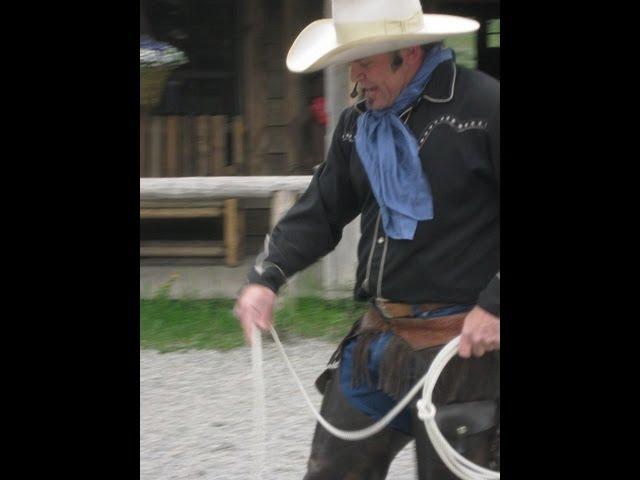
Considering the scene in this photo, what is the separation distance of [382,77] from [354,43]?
12 centimetres

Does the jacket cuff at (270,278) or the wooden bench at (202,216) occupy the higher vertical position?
the jacket cuff at (270,278)

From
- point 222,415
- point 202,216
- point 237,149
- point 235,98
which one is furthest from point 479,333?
point 235,98

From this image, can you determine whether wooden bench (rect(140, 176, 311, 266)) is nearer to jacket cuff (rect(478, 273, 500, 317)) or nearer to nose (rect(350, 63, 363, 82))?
nose (rect(350, 63, 363, 82))

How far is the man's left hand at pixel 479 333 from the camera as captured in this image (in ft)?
9.41

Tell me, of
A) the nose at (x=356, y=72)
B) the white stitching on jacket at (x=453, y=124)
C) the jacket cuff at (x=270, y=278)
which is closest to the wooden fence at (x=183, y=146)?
the jacket cuff at (x=270, y=278)

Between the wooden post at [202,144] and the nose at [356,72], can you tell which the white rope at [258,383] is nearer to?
the nose at [356,72]

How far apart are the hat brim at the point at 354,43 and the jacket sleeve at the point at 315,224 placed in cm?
19

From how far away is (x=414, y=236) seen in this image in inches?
120

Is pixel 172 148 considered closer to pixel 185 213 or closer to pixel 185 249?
pixel 185 213

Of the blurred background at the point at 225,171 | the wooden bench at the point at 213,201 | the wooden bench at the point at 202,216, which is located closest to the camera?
the blurred background at the point at 225,171

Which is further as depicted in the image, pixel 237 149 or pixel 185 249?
pixel 237 149

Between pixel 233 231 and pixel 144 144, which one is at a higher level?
pixel 144 144

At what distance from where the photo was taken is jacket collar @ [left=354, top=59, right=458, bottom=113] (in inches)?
119
